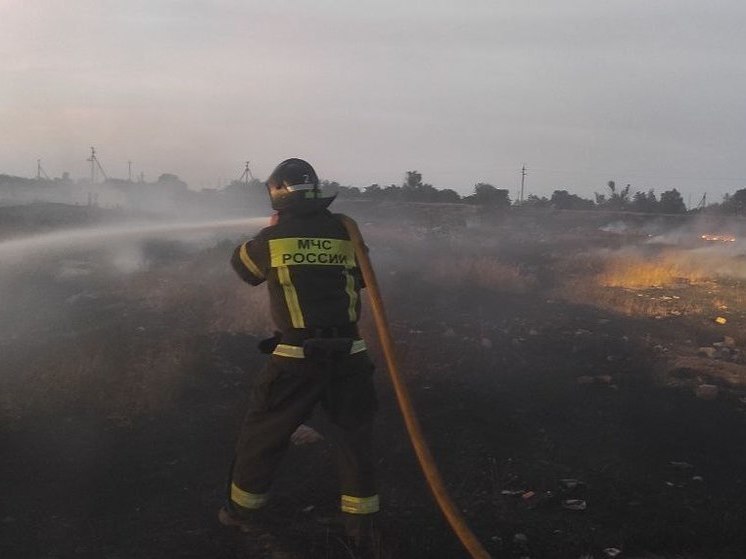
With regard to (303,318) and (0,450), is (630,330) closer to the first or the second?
(303,318)

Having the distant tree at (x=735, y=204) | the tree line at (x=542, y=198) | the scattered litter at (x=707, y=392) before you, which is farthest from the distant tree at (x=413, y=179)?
the scattered litter at (x=707, y=392)

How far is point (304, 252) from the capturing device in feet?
A: 9.98

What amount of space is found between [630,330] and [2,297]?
8.08m

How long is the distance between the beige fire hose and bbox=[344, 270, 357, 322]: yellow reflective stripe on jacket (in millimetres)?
70

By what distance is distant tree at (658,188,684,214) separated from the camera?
128ft

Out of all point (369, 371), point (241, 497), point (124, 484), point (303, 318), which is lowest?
point (124, 484)

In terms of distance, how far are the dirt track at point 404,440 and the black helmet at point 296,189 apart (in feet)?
5.10

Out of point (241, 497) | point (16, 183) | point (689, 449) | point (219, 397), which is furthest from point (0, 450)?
point (16, 183)

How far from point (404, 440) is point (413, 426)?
1.57 m

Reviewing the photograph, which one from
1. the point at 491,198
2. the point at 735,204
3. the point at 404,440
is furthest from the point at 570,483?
the point at 735,204

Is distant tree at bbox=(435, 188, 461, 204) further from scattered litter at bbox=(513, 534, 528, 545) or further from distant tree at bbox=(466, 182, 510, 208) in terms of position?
scattered litter at bbox=(513, 534, 528, 545)

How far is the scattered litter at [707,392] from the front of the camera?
18.4ft

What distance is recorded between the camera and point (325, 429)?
4645mm

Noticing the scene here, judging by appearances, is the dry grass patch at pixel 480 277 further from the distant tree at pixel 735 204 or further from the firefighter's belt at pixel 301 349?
the distant tree at pixel 735 204
